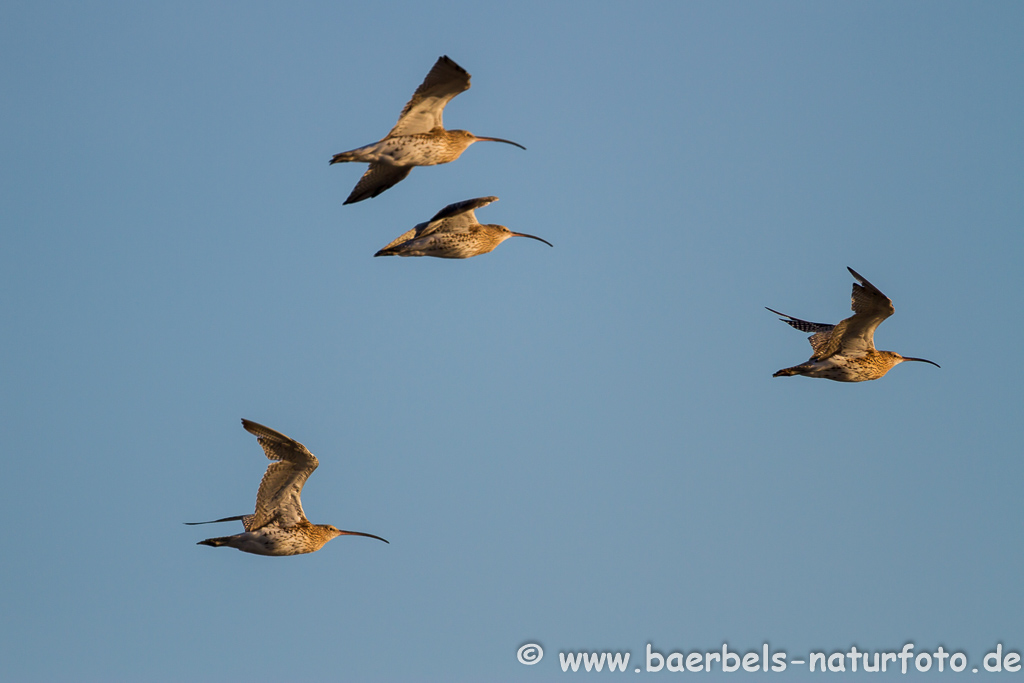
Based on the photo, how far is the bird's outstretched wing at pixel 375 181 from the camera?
26750 millimetres

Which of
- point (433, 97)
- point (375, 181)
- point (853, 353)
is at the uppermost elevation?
point (433, 97)

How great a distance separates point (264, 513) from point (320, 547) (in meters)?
1.57

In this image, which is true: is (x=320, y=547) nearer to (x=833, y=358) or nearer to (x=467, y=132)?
(x=467, y=132)

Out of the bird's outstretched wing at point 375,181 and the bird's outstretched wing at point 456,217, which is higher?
the bird's outstretched wing at point 456,217

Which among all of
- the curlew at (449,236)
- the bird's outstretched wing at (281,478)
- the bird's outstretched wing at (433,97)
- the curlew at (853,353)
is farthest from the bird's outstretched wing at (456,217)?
the curlew at (853,353)

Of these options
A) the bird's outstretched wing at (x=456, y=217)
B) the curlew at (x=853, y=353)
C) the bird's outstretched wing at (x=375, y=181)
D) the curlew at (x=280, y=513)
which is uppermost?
the bird's outstretched wing at (x=456, y=217)

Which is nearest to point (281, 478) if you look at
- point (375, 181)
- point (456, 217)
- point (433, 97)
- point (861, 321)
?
point (375, 181)

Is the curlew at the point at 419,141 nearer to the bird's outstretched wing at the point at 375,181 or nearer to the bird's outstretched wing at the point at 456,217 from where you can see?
the bird's outstretched wing at the point at 375,181

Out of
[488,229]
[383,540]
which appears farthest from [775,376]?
[383,540]

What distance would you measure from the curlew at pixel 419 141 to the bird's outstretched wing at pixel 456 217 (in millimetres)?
1617

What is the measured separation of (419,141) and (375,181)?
1.40 m

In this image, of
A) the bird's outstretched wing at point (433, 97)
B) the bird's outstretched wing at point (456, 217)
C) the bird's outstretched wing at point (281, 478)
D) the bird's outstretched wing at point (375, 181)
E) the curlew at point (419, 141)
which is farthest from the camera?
the bird's outstretched wing at point (456, 217)

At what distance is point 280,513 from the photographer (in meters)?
27.3

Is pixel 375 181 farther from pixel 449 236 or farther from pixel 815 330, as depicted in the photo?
pixel 815 330
